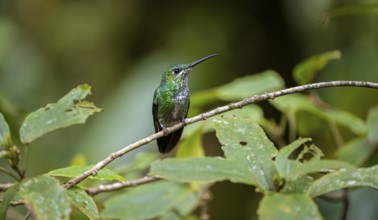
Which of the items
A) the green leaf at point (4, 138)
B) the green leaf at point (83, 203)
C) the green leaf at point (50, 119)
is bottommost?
the green leaf at point (83, 203)

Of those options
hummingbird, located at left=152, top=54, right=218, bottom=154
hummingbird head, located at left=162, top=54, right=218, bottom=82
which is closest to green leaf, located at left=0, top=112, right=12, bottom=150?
hummingbird, located at left=152, top=54, right=218, bottom=154

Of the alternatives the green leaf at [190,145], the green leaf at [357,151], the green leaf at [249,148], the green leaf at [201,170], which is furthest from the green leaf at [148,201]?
the green leaf at [201,170]

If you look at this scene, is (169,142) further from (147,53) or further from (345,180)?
(147,53)

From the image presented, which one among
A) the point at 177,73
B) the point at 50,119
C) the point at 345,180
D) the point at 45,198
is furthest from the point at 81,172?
the point at 177,73

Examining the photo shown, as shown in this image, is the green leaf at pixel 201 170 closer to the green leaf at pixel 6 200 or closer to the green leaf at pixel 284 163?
the green leaf at pixel 284 163

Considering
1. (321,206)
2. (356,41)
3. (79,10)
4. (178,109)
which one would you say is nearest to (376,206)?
(321,206)

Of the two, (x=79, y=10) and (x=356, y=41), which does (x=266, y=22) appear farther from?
(x=79, y=10)
